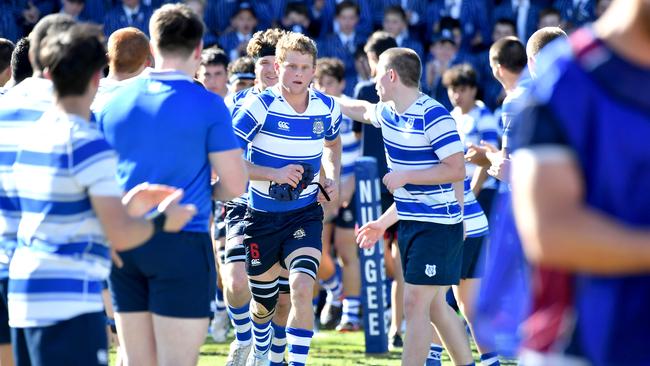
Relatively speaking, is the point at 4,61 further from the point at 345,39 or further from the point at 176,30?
the point at 345,39

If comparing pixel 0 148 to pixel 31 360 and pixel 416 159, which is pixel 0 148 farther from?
pixel 416 159

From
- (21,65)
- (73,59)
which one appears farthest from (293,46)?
(73,59)

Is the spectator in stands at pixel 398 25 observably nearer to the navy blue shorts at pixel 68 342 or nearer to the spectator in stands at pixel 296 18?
the spectator in stands at pixel 296 18

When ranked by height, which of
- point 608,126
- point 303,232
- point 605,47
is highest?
point 605,47

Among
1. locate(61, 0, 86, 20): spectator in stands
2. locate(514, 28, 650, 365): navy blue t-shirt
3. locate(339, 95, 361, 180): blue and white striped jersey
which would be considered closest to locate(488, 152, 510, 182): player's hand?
locate(514, 28, 650, 365): navy blue t-shirt

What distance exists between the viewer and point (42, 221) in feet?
13.6

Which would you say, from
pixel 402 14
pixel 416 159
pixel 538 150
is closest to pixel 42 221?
pixel 538 150

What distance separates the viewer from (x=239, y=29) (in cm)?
1406

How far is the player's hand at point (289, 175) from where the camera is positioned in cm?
689

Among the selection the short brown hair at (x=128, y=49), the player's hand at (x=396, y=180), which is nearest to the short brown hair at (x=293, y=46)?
the player's hand at (x=396, y=180)

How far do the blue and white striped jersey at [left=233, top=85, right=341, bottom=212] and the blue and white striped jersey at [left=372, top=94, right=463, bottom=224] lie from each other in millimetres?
515

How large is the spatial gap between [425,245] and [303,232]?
819mm

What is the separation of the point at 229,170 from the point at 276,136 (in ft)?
7.27

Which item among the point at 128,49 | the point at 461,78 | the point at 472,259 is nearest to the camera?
the point at 128,49
